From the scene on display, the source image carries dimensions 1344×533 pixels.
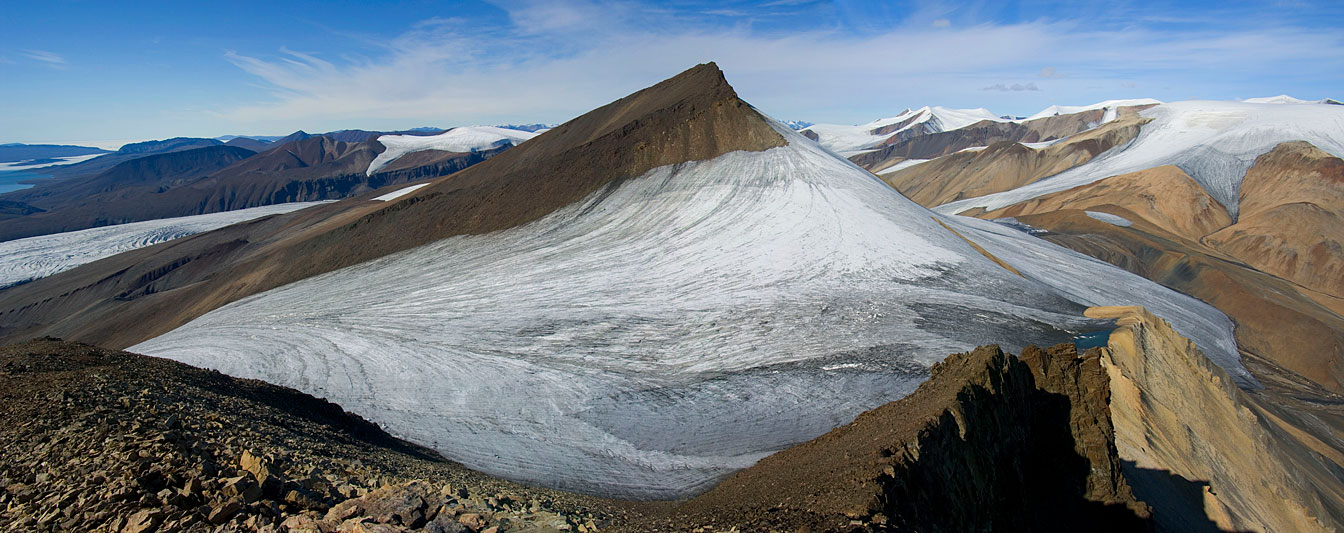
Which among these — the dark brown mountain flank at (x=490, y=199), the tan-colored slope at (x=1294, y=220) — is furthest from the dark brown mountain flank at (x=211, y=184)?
the tan-colored slope at (x=1294, y=220)

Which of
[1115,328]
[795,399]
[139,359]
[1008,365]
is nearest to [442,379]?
[139,359]

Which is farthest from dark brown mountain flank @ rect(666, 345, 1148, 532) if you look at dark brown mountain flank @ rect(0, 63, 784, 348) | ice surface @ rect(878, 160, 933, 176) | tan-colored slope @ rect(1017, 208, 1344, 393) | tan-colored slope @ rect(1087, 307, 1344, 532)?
ice surface @ rect(878, 160, 933, 176)

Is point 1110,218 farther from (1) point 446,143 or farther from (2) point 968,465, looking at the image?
(1) point 446,143

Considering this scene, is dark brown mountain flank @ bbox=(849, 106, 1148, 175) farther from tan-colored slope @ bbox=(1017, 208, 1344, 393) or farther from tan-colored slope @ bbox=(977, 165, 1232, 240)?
tan-colored slope @ bbox=(1017, 208, 1344, 393)

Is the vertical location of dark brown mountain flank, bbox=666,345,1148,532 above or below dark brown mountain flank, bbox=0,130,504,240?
below

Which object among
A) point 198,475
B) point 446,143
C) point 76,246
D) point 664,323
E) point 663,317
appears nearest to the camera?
point 198,475

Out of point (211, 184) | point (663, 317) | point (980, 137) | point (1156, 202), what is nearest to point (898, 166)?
point (980, 137)

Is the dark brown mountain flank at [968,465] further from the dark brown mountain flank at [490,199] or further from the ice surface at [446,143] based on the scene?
the ice surface at [446,143]
